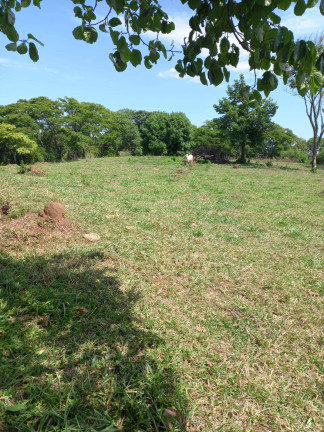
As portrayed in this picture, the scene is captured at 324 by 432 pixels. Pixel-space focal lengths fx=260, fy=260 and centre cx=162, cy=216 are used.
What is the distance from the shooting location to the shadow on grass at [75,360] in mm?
1502

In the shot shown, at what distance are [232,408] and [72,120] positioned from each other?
31.1 meters

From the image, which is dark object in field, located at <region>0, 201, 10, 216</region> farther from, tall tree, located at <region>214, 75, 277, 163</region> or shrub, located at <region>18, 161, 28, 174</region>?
tall tree, located at <region>214, 75, 277, 163</region>

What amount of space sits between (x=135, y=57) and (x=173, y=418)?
232 centimetres

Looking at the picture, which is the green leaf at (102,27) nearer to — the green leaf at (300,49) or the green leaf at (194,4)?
the green leaf at (194,4)

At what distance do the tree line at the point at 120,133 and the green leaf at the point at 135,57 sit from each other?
22.1m

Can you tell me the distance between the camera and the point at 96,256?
3428 mm

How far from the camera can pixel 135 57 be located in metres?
1.79

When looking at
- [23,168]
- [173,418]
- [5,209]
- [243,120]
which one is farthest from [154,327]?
[243,120]

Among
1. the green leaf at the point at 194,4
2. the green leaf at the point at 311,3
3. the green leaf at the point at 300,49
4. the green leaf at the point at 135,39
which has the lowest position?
the green leaf at the point at 300,49

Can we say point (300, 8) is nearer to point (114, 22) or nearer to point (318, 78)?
point (318, 78)

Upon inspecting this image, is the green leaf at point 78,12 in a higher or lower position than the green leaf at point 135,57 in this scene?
higher

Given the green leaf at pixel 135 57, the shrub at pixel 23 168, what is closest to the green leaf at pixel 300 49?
the green leaf at pixel 135 57

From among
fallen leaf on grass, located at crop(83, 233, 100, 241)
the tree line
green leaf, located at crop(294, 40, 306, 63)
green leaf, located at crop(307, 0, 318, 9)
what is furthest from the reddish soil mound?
the tree line

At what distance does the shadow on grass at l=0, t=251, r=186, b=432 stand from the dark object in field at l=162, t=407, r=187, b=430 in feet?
0.08
